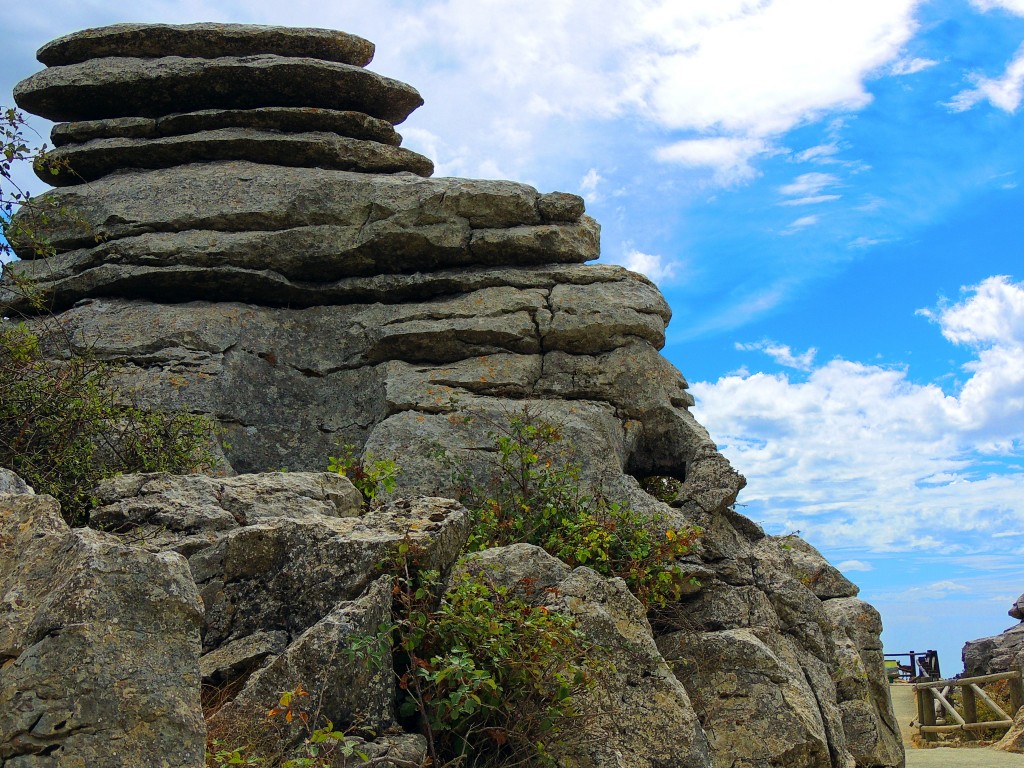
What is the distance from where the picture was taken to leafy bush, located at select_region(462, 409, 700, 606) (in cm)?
1295

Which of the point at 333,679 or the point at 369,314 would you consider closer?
the point at 333,679

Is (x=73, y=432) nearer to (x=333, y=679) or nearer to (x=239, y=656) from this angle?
(x=239, y=656)

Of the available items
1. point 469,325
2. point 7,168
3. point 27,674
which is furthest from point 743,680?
point 7,168

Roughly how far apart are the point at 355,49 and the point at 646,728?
15.8 meters

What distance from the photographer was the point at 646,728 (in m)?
9.87

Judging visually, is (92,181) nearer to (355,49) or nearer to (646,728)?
(355,49)

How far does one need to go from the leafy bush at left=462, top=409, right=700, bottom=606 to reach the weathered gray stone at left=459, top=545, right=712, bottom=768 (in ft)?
6.11

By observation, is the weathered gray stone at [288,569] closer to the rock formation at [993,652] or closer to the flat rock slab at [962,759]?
the flat rock slab at [962,759]

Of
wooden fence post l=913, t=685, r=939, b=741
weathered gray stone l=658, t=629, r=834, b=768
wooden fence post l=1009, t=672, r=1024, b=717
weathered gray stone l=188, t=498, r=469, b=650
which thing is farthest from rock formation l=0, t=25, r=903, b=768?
wooden fence post l=913, t=685, r=939, b=741

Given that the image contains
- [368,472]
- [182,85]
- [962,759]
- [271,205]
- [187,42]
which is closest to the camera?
[368,472]

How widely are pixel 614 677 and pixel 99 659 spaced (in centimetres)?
546

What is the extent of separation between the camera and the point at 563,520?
1345 cm

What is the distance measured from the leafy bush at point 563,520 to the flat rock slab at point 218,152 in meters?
7.30

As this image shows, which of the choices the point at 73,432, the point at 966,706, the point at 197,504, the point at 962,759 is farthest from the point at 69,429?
the point at 966,706
